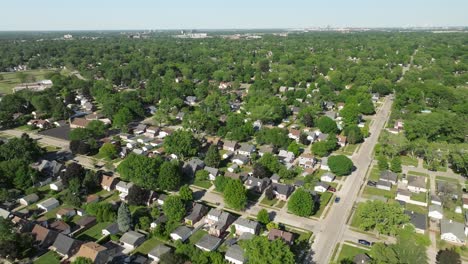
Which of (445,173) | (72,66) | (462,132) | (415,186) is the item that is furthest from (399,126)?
(72,66)

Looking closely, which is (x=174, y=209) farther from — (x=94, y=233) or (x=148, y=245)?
(x=94, y=233)

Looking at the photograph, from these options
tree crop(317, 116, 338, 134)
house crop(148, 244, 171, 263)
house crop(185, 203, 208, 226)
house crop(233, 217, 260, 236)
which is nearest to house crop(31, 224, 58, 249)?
house crop(148, 244, 171, 263)

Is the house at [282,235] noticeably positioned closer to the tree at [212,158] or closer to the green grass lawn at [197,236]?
the green grass lawn at [197,236]

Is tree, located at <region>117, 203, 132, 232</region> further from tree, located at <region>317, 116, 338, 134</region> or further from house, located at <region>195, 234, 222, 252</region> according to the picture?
tree, located at <region>317, 116, 338, 134</region>

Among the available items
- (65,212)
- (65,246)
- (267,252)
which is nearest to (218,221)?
(267,252)

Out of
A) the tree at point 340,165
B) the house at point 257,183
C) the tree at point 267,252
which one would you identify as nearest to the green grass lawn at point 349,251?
the tree at point 267,252

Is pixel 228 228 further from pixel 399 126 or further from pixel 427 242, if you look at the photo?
pixel 399 126
